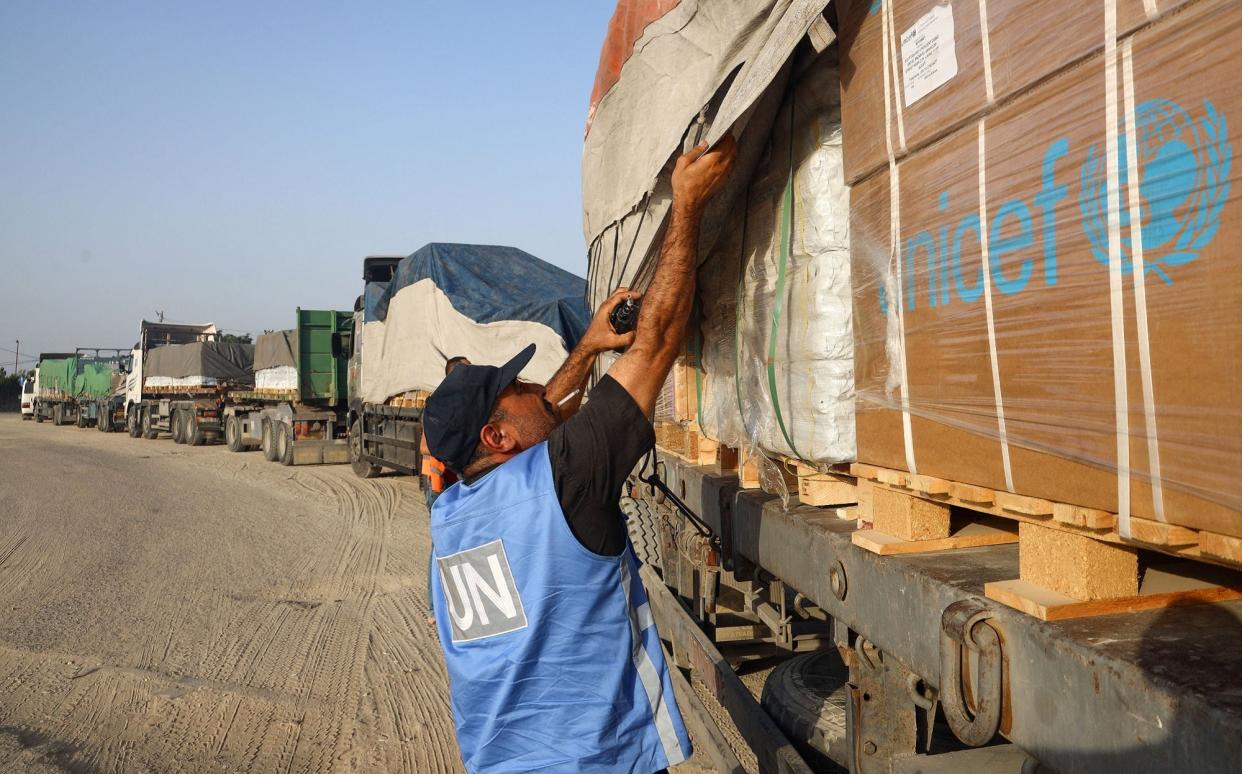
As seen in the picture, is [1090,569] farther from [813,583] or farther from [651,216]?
[651,216]

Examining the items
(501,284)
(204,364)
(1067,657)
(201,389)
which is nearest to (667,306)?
(1067,657)

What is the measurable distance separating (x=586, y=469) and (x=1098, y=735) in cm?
116

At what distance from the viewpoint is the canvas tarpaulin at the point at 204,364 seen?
88.2ft

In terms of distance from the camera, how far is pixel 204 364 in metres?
26.8

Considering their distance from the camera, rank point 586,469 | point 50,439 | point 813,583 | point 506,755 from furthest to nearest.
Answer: point 50,439
point 813,583
point 506,755
point 586,469

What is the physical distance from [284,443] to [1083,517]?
2015 centimetres

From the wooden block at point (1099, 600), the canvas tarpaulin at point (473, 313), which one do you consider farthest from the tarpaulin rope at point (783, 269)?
the canvas tarpaulin at point (473, 313)

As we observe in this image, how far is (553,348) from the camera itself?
11164 millimetres

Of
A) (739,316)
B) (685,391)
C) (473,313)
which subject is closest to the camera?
(739,316)

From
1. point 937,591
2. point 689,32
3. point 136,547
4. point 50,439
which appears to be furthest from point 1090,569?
point 50,439

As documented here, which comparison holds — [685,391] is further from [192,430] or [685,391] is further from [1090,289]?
[192,430]

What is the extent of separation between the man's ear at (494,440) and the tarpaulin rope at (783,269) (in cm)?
84

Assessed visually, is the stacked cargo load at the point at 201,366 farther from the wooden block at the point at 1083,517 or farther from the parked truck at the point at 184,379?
the wooden block at the point at 1083,517

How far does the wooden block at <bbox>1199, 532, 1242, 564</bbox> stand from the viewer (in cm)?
126
